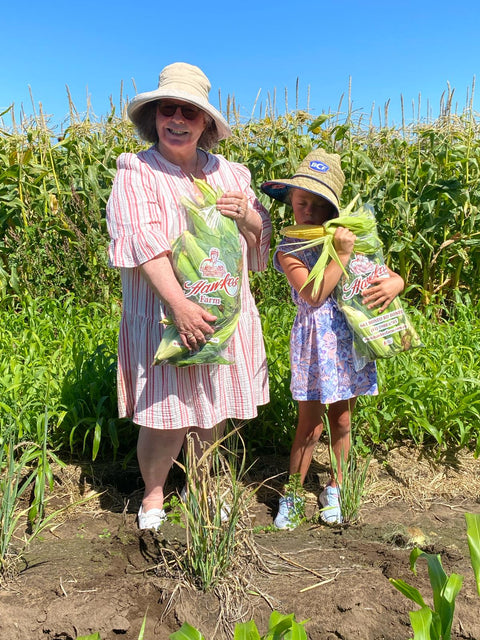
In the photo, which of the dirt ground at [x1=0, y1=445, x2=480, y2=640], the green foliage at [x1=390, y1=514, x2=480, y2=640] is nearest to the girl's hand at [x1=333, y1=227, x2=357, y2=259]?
the dirt ground at [x1=0, y1=445, x2=480, y2=640]

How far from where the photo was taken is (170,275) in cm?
239

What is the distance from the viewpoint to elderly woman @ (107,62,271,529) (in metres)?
2.41

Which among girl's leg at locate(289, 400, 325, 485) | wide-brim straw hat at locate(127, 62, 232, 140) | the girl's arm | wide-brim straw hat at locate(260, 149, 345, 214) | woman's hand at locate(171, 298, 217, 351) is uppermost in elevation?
wide-brim straw hat at locate(127, 62, 232, 140)

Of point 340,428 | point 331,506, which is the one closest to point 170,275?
point 340,428

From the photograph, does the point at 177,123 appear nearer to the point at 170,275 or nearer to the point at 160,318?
the point at 170,275

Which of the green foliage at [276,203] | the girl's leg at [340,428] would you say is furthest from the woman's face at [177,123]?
the green foliage at [276,203]

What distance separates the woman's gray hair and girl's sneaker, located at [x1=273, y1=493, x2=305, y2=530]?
5.42 ft

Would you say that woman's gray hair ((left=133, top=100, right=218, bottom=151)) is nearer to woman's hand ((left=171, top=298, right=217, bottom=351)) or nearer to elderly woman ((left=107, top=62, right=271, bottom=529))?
elderly woman ((left=107, top=62, right=271, bottom=529))

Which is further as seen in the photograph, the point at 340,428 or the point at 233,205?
the point at 340,428

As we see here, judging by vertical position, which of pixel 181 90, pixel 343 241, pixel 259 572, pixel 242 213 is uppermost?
pixel 181 90

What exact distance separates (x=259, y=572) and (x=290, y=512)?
1.61 feet

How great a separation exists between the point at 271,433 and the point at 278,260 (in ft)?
4.01

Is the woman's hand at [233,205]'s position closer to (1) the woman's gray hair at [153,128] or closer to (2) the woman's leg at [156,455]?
(1) the woman's gray hair at [153,128]

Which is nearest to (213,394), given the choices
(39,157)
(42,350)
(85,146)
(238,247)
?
(238,247)
